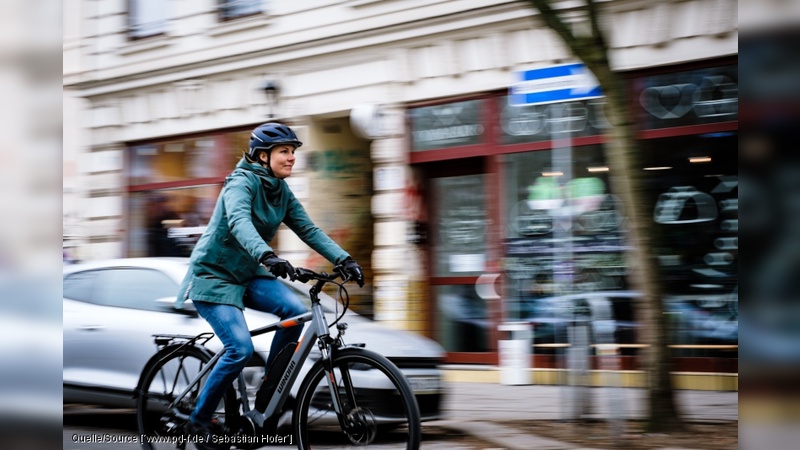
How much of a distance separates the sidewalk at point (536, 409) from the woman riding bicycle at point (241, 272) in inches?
73.4

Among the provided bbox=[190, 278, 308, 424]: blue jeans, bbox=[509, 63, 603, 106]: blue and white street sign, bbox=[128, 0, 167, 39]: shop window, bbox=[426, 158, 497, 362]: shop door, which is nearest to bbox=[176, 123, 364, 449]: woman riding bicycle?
bbox=[190, 278, 308, 424]: blue jeans

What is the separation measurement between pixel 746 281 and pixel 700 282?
284 inches

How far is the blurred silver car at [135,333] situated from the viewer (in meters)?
6.98

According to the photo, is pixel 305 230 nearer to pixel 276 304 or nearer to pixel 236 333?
pixel 276 304

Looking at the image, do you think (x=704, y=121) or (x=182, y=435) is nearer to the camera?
(x=182, y=435)

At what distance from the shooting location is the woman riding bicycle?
17.7 ft

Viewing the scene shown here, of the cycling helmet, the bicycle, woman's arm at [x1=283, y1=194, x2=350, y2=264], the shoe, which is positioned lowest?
the shoe

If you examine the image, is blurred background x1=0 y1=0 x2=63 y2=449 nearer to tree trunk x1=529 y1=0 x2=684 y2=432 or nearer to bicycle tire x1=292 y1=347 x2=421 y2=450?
bicycle tire x1=292 y1=347 x2=421 y2=450

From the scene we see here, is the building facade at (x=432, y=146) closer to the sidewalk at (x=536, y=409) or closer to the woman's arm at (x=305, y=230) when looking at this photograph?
the sidewalk at (x=536, y=409)

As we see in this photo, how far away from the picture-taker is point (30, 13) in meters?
3.36

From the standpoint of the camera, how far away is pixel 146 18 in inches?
561

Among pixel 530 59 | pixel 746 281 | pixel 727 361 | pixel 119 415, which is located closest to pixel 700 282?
pixel 727 361

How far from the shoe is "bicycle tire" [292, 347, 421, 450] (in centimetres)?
49

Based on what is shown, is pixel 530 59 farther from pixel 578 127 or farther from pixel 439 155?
pixel 439 155
